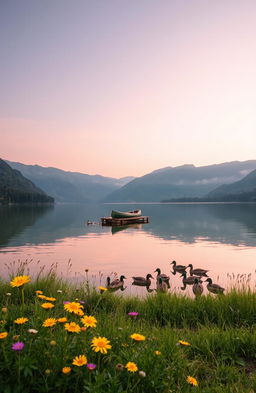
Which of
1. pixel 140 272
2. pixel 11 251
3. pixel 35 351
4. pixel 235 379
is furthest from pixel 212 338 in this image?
pixel 11 251

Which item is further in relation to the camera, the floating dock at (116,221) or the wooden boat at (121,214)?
the wooden boat at (121,214)

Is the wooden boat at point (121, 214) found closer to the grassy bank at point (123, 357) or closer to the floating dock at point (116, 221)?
the floating dock at point (116, 221)

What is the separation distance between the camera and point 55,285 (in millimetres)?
12625

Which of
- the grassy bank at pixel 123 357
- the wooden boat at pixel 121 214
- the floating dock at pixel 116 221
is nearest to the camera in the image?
the grassy bank at pixel 123 357

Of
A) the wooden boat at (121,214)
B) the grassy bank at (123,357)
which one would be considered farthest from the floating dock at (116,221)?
the grassy bank at (123,357)

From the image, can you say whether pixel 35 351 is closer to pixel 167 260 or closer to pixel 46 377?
pixel 46 377

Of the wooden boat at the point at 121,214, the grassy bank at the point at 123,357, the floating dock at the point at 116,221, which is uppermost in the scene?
the grassy bank at the point at 123,357

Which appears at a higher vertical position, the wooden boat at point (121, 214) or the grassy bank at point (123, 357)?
the grassy bank at point (123, 357)

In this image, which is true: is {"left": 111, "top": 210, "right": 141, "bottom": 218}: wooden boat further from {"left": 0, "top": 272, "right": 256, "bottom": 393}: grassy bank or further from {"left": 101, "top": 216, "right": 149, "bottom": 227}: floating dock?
{"left": 0, "top": 272, "right": 256, "bottom": 393}: grassy bank

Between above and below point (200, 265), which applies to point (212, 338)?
above

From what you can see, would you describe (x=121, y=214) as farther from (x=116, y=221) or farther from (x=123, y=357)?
(x=123, y=357)

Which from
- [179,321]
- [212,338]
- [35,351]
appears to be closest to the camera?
[35,351]

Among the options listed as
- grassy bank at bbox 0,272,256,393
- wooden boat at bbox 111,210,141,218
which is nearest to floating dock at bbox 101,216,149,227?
wooden boat at bbox 111,210,141,218

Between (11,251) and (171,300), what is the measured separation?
1081 inches
